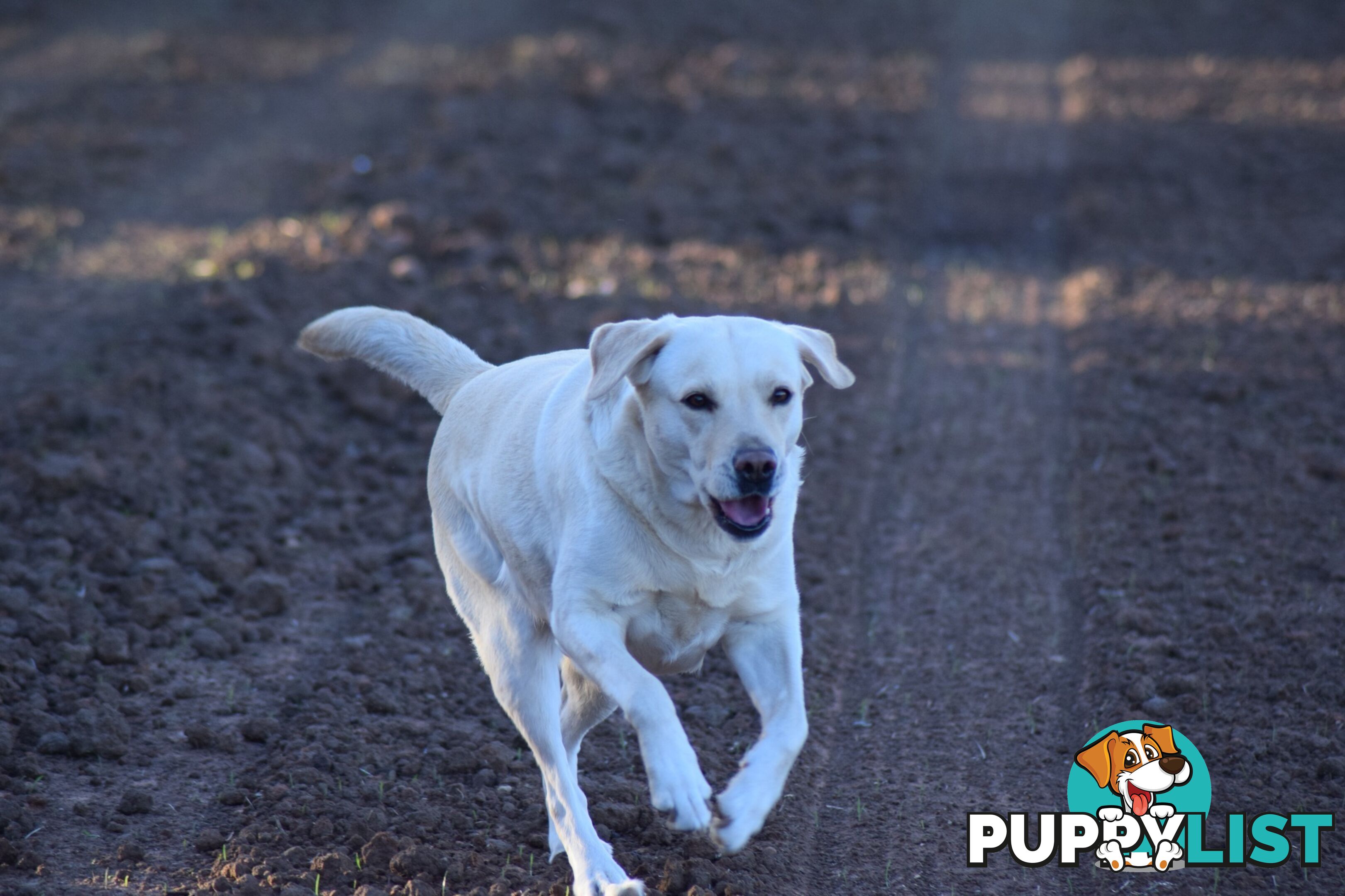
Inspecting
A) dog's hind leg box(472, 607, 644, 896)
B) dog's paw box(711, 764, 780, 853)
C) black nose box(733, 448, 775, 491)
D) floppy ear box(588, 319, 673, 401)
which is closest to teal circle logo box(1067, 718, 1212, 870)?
dog's paw box(711, 764, 780, 853)

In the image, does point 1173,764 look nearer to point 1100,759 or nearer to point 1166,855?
point 1100,759

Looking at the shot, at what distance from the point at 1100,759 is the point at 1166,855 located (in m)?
0.58

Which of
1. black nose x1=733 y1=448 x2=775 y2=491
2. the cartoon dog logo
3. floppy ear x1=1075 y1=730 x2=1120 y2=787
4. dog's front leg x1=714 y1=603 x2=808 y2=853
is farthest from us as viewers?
floppy ear x1=1075 y1=730 x2=1120 y2=787

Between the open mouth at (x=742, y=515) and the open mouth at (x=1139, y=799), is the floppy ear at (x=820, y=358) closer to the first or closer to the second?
the open mouth at (x=742, y=515)

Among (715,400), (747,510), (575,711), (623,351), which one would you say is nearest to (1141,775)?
(575,711)

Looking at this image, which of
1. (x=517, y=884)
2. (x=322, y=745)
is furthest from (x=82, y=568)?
(x=517, y=884)

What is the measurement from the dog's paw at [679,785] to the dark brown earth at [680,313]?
1158mm

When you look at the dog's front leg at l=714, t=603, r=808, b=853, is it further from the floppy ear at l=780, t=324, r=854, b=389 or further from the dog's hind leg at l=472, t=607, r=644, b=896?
the floppy ear at l=780, t=324, r=854, b=389

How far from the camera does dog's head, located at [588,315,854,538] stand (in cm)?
361

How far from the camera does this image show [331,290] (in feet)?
29.4

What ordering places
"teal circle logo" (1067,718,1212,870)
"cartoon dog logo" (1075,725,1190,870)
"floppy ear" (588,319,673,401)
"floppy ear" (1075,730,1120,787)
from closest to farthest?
"floppy ear" (588,319,673,401) → "cartoon dog logo" (1075,725,1190,870) → "teal circle logo" (1067,718,1212,870) → "floppy ear" (1075,730,1120,787)

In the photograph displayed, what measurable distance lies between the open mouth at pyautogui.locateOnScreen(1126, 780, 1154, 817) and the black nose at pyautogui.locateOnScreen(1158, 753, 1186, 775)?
14 cm

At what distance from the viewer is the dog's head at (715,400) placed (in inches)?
142

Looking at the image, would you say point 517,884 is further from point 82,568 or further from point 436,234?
point 436,234
